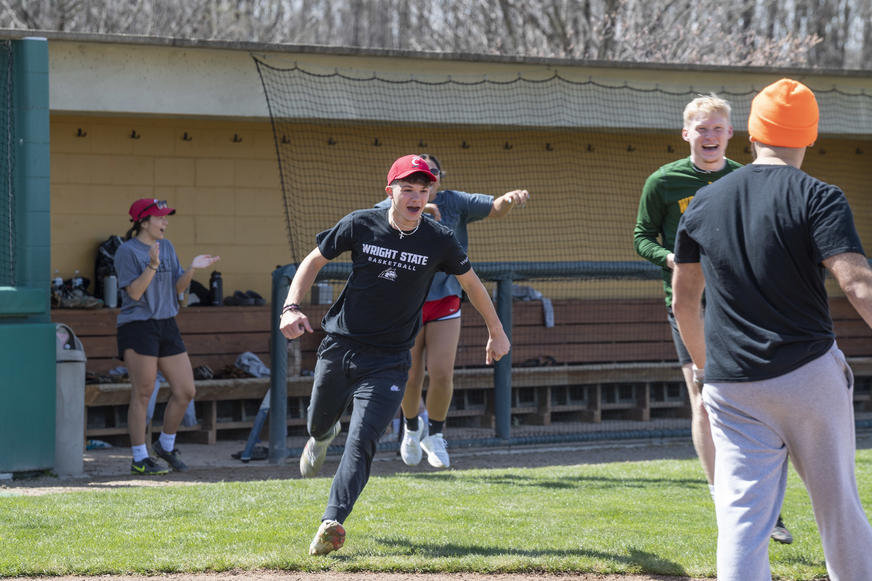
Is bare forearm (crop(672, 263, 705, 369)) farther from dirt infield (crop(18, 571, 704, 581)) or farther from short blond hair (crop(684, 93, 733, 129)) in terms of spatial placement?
short blond hair (crop(684, 93, 733, 129))

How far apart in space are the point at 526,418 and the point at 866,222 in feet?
18.4

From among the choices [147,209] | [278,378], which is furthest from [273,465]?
[147,209]

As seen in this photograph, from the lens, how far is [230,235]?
1154 cm

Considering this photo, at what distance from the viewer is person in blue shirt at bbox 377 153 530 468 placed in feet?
22.2

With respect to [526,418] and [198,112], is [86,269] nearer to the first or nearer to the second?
[198,112]

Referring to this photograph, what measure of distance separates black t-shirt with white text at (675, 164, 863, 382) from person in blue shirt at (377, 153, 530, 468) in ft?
11.0

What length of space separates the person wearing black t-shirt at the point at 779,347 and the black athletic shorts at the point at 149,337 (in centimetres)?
532

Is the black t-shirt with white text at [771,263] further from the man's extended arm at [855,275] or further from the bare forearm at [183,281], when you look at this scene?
the bare forearm at [183,281]

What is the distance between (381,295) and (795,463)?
2.21 metres

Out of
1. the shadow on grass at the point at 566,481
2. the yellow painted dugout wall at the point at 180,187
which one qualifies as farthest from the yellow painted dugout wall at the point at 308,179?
the shadow on grass at the point at 566,481

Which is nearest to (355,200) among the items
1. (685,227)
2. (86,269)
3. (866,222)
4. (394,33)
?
(86,269)

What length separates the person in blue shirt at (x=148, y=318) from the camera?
25.6ft

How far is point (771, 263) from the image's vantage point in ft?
10.6

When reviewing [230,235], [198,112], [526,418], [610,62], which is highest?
[610,62]
